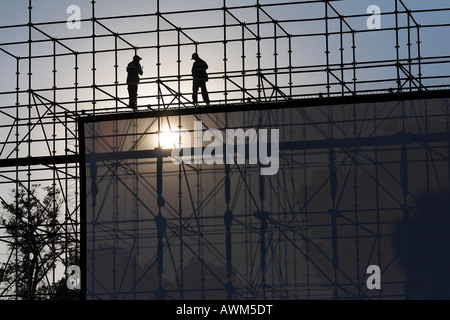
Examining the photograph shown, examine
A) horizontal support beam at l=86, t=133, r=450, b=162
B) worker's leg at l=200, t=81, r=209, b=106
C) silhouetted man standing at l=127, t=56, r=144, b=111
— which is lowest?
horizontal support beam at l=86, t=133, r=450, b=162

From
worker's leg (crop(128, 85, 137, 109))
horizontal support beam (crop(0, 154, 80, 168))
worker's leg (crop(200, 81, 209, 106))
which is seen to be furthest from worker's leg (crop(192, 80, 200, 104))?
horizontal support beam (crop(0, 154, 80, 168))

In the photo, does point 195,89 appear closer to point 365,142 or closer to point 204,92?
point 204,92

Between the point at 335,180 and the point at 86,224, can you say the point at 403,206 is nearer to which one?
the point at 335,180

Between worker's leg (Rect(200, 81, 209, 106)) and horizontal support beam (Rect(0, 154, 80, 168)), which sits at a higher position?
worker's leg (Rect(200, 81, 209, 106))

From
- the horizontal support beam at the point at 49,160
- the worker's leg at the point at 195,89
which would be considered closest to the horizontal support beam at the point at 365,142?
the worker's leg at the point at 195,89

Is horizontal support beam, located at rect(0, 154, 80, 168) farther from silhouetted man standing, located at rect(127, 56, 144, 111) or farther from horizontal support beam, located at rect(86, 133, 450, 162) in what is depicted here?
horizontal support beam, located at rect(86, 133, 450, 162)

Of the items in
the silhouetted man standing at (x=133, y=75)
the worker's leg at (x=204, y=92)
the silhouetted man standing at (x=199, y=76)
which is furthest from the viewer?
the silhouetted man standing at (x=133, y=75)

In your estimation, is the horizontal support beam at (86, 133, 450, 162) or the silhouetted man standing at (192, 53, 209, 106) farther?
the silhouetted man standing at (192, 53, 209, 106)

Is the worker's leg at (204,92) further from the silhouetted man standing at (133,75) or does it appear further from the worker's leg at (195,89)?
the silhouetted man standing at (133,75)

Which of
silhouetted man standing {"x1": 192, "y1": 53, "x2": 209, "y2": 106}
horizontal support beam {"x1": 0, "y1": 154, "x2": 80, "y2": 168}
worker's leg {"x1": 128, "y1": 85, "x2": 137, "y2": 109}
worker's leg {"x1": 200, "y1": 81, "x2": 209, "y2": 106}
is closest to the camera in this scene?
worker's leg {"x1": 200, "y1": 81, "x2": 209, "y2": 106}

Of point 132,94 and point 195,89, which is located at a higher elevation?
point 132,94

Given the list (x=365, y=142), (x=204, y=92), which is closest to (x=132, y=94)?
(x=204, y=92)

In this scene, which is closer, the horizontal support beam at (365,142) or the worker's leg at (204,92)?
the horizontal support beam at (365,142)
